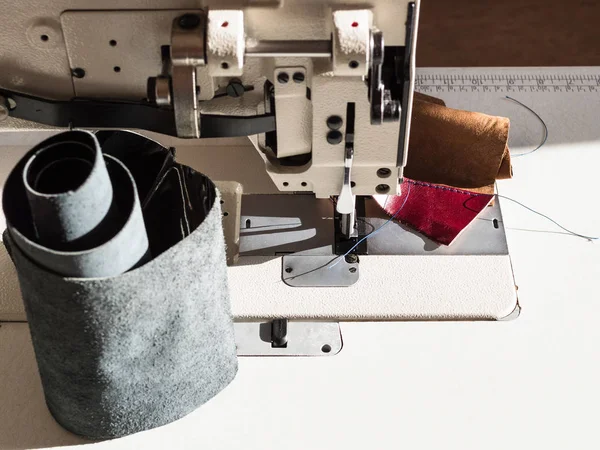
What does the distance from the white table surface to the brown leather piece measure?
0.68ft

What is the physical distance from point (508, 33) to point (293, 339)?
1873mm

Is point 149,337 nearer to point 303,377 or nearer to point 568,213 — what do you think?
point 303,377

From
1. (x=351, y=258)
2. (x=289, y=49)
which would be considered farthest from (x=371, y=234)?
(x=289, y=49)

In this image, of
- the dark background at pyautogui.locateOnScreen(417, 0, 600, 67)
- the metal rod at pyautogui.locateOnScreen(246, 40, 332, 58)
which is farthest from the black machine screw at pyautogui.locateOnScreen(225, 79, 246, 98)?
the dark background at pyautogui.locateOnScreen(417, 0, 600, 67)

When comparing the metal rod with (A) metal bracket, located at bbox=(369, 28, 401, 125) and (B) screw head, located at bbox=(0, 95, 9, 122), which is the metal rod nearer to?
(A) metal bracket, located at bbox=(369, 28, 401, 125)

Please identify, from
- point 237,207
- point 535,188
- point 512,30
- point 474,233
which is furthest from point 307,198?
point 512,30

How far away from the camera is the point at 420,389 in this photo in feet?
5.10

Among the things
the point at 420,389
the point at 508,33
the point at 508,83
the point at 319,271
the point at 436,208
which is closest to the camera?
the point at 420,389

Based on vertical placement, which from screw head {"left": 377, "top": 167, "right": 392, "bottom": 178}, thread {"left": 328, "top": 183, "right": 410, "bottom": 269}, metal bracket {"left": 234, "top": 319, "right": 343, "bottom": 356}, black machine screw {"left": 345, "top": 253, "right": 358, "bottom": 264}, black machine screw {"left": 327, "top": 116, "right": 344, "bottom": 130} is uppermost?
black machine screw {"left": 327, "top": 116, "right": 344, "bottom": 130}

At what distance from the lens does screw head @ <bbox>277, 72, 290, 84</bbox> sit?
145 centimetres

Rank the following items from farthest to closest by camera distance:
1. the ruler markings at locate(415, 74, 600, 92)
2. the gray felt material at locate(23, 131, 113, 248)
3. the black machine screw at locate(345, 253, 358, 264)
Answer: the ruler markings at locate(415, 74, 600, 92), the black machine screw at locate(345, 253, 358, 264), the gray felt material at locate(23, 131, 113, 248)

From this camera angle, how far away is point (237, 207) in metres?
1.80

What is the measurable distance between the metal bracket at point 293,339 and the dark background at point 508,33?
1.61 metres

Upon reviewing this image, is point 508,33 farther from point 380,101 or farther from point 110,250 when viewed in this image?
point 110,250
